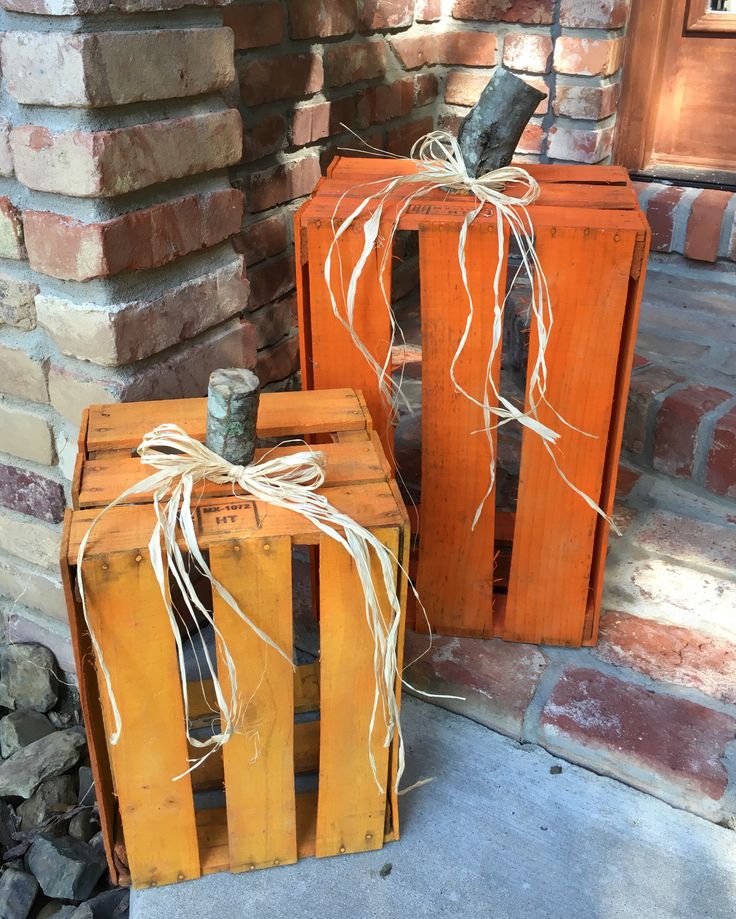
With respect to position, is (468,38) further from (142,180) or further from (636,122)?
(142,180)

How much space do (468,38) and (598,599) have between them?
142 cm

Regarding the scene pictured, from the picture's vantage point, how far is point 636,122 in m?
2.20

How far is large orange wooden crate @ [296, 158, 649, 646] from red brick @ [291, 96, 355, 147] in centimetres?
26

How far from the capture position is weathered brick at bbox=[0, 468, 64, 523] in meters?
1.38

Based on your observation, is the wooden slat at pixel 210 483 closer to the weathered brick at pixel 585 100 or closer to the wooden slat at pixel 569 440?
the wooden slat at pixel 569 440

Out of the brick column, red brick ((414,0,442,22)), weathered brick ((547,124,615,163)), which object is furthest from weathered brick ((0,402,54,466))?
weathered brick ((547,124,615,163))

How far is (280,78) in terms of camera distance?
1541 millimetres

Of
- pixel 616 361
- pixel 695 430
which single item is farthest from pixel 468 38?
pixel 616 361

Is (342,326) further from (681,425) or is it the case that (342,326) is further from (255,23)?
(681,425)

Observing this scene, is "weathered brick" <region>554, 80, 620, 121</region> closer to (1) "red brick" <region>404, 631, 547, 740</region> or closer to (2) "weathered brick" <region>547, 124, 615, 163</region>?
(2) "weathered brick" <region>547, 124, 615, 163</region>

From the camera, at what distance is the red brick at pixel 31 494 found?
1.38 metres

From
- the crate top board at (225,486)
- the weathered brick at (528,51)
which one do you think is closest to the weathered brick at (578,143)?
the weathered brick at (528,51)

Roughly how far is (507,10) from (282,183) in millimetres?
835

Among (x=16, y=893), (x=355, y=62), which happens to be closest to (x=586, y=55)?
(x=355, y=62)
